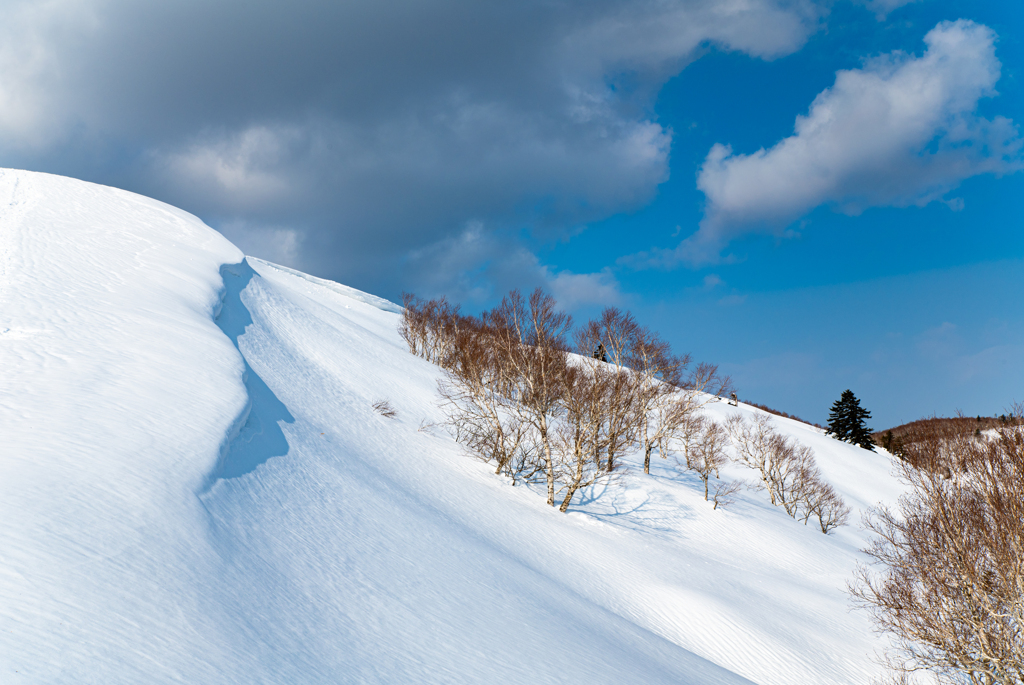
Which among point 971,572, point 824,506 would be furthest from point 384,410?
point 824,506

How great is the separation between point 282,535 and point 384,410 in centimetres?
1479

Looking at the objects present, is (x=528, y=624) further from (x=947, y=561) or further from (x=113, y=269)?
(x=113, y=269)

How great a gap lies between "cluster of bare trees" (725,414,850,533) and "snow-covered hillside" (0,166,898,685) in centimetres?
1041

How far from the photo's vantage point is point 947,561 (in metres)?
14.4

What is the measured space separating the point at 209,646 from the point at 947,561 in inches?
704

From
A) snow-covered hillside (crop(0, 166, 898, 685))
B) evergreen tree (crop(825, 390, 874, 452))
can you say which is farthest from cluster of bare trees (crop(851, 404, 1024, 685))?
evergreen tree (crop(825, 390, 874, 452))

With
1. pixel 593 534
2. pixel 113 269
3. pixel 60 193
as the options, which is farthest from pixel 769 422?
pixel 60 193

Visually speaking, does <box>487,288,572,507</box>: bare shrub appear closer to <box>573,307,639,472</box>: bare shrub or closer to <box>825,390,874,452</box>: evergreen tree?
<box>573,307,639,472</box>: bare shrub

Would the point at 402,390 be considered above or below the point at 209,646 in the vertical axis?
above

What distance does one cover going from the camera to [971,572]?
13758 millimetres

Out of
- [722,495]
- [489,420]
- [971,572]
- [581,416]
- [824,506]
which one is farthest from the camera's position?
[824,506]

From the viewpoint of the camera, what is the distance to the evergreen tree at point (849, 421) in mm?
66000

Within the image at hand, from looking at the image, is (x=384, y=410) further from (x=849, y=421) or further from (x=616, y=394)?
(x=849, y=421)

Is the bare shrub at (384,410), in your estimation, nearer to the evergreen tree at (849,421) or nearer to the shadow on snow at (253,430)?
the shadow on snow at (253,430)
